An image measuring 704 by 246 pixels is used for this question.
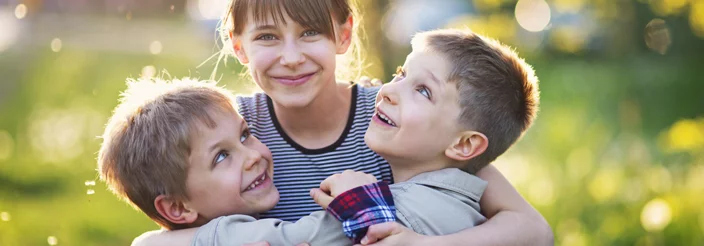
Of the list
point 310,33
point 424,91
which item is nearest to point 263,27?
point 310,33

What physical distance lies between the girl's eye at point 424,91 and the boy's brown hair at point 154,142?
53 centimetres

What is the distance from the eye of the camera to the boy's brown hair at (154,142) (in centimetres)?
215

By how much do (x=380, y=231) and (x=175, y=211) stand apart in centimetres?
60

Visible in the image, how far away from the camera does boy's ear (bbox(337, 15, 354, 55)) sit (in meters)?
2.67

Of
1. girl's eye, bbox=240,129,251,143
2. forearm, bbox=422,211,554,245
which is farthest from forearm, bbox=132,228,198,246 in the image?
forearm, bbox=422,211,554,245

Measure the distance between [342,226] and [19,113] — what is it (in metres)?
5.01

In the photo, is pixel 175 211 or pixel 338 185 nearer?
pixel 338 185

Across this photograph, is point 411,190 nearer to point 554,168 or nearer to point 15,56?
point 554,168

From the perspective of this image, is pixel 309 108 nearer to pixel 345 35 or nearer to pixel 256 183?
pixel 345 35

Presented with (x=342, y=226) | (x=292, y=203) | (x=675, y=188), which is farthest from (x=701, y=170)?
(x=342, y=226)

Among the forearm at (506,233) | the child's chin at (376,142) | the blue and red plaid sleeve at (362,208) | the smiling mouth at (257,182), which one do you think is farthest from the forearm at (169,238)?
the forearm at (506,233)

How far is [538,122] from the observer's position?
6.12 m

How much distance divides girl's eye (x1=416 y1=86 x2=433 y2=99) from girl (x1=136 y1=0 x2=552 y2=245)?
38cm

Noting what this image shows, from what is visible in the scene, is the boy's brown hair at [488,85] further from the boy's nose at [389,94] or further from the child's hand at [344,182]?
the child's hand at [344,182]
